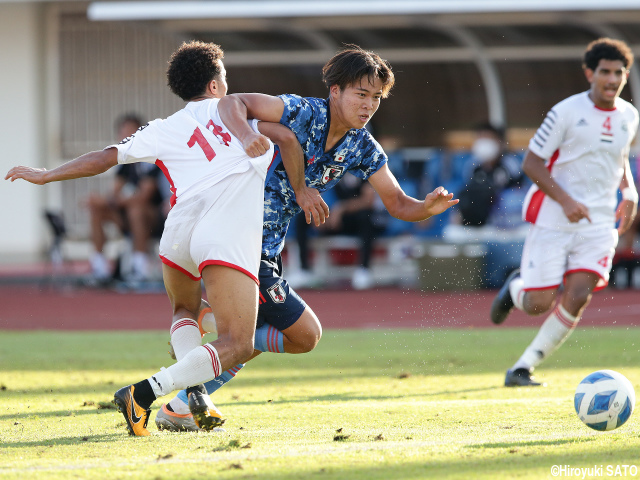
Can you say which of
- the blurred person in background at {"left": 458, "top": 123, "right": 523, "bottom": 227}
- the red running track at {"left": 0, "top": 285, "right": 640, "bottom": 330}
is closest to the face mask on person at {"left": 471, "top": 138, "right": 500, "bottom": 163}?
the blurred person in background at {"left": 458, "top": 123, "right": 523, "bottom": 227}

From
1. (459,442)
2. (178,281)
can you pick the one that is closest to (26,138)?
(178,281)

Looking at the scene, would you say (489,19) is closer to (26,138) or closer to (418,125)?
(418,125)

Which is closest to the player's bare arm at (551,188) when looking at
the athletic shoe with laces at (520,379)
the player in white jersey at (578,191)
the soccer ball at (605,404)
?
the player in white jersey at (578,191)

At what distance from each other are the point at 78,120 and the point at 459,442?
50.6 feet

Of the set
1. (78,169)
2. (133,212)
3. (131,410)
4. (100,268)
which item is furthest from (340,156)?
(100,268)

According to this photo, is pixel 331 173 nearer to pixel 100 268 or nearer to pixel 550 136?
pixel 550 136

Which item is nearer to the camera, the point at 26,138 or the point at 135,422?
the point at 135,422

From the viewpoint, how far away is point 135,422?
4.46m

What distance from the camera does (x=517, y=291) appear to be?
281 inches

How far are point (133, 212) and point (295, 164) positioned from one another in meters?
9.74

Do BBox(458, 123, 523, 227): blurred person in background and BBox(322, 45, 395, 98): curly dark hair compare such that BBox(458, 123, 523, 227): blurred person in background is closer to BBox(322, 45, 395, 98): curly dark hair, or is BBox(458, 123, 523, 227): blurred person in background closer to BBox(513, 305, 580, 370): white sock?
BBox(513, 305, 580, 370): white sock

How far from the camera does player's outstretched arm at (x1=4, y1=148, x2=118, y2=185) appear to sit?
459 cm

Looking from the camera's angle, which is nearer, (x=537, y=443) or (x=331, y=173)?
(x=537, y=443)

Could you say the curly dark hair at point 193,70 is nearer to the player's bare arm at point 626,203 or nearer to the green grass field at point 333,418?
the green grass field at point 333,418
